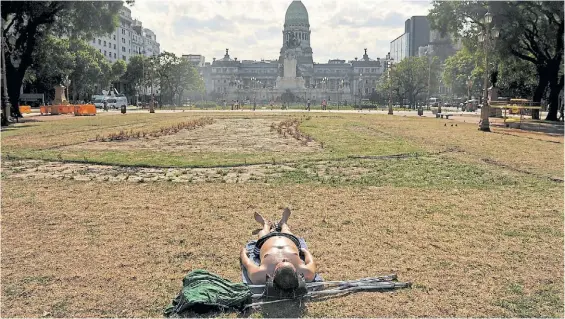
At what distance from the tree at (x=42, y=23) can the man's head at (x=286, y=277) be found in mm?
34088

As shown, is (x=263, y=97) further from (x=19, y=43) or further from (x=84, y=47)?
(x=19, y=43)

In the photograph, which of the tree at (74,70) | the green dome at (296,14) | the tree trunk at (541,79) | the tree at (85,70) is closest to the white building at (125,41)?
the tree at (85,70)

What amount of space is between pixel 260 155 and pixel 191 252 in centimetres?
936

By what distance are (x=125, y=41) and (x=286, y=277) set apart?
136069mm

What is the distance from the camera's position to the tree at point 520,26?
3222cm

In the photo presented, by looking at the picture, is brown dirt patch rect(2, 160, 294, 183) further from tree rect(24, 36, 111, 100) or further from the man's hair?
tree rect(24, 36, 111, 100)

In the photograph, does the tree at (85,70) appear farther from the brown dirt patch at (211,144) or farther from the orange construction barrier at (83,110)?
the brown dirt patch at (211,144)

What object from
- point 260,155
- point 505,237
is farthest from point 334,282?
point 260,155

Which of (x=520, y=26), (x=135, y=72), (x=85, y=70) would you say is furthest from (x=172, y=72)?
(x=520, y=26)

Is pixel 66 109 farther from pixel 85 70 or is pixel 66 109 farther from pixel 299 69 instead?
pixel 299 69

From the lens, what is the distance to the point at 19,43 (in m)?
35.7

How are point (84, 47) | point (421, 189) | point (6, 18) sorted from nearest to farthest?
point (421, 189), point (6, 18), point (84, 47)

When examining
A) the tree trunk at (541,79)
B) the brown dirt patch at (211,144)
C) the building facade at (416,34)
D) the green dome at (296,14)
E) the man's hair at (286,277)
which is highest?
the green dome at (296,14)

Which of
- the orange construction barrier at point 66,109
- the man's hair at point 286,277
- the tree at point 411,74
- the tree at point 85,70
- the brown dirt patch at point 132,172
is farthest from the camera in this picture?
the tree at point 411,74
